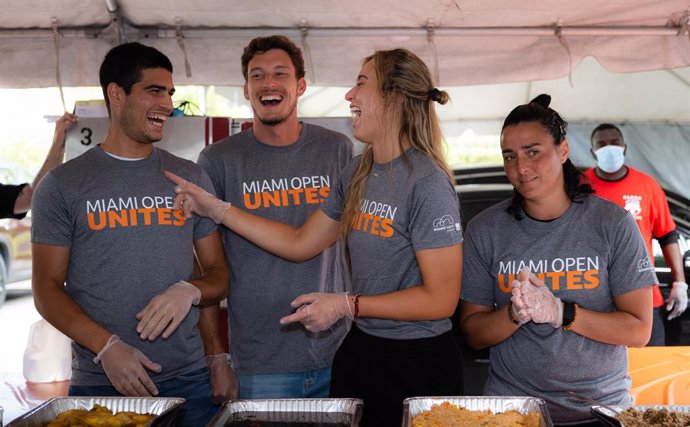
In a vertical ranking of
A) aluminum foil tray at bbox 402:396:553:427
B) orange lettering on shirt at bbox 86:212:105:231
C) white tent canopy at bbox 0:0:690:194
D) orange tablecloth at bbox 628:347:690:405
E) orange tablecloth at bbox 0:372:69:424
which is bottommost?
orange tablecloth at bbox 0:372:69:424

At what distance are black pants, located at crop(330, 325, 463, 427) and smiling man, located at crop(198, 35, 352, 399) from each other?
0.58 m

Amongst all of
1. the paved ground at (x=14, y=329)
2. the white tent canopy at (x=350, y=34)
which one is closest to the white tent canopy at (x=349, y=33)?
the white tent canopy at (x=350, y=34)

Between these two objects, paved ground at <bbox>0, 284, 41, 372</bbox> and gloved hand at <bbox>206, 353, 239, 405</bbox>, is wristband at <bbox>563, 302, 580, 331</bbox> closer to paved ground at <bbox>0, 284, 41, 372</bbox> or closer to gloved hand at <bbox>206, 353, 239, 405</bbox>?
gloved hand at <bbox>206, 353, 239, 405</bbox>

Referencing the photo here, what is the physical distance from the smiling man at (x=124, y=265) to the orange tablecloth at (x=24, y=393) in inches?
91.8

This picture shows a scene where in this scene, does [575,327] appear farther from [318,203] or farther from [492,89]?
[492,89]

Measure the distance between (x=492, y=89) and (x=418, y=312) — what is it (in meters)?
5.23

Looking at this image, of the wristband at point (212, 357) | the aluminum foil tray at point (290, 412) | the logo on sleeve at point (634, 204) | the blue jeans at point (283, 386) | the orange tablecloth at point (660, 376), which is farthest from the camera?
the logo on sleeve at point (634, 204)

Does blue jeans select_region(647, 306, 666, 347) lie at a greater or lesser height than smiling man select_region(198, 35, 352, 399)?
lesser

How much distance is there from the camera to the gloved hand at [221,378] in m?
2.69

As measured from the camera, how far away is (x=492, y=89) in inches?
275

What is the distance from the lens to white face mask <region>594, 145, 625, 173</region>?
498 centimetres

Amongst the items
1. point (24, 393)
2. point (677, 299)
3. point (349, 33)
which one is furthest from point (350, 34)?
point (24, 393)

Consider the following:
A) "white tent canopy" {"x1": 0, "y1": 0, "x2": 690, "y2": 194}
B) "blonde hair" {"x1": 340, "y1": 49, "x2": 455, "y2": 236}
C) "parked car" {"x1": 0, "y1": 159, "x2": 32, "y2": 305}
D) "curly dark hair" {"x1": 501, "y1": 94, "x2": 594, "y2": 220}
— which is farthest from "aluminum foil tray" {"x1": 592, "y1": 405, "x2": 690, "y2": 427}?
"parked car" {"x1": 0, "y1": 159, "x2": 32, "y2": 305}

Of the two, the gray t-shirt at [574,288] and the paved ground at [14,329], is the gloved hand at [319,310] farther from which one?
the paved ground at [14,329]
